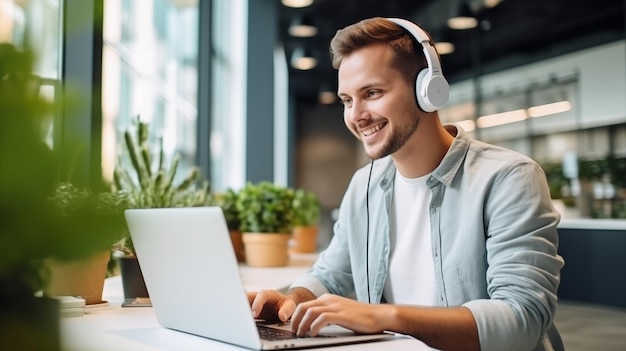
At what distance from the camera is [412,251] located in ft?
5.02

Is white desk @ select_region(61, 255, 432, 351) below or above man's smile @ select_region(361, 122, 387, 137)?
below

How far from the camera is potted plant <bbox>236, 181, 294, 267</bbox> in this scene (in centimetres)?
258

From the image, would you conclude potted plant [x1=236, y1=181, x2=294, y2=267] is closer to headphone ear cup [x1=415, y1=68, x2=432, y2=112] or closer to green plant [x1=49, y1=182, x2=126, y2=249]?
headphone ear cup [x1=415, y1=68, x2=432, y2=112]

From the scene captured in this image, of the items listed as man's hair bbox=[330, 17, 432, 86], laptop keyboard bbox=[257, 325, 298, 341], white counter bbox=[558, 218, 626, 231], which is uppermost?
man's hair bbox=[330, 17, 432, 86]

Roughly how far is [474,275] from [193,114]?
11.7 feet

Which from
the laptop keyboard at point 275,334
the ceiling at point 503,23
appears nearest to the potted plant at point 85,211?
the laptop keyboard at point 275,334

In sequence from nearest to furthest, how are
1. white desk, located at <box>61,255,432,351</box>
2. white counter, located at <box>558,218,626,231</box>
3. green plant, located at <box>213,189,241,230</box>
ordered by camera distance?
white desk, located at <box>61,255,432,351</box> < green plant, located at <box>213,189,241,230</box> < white counter, located at <box>558,218,626,231</box>

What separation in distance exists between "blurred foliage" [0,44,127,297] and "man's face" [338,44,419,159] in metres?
1.17

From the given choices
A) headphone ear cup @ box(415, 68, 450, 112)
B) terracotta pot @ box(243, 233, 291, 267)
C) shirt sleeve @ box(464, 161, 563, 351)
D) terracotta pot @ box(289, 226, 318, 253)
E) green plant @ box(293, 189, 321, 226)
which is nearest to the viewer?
shirt sleeve @ box(464, 161, 563, 351)

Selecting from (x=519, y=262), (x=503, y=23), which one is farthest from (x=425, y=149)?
(x=503, y=23)

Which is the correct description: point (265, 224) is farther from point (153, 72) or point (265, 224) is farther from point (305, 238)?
point (153, 72)

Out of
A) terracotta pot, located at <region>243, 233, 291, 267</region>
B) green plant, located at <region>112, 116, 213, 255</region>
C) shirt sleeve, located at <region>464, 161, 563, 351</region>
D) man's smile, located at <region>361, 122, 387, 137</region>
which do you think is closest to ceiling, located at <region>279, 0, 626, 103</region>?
terracotta pot, located at <region>243, 233, 291, 267</region>

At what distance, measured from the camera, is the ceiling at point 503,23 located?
775 centimetres

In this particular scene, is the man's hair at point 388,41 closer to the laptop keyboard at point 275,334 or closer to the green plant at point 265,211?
the laptop keyboard at point 275,334
